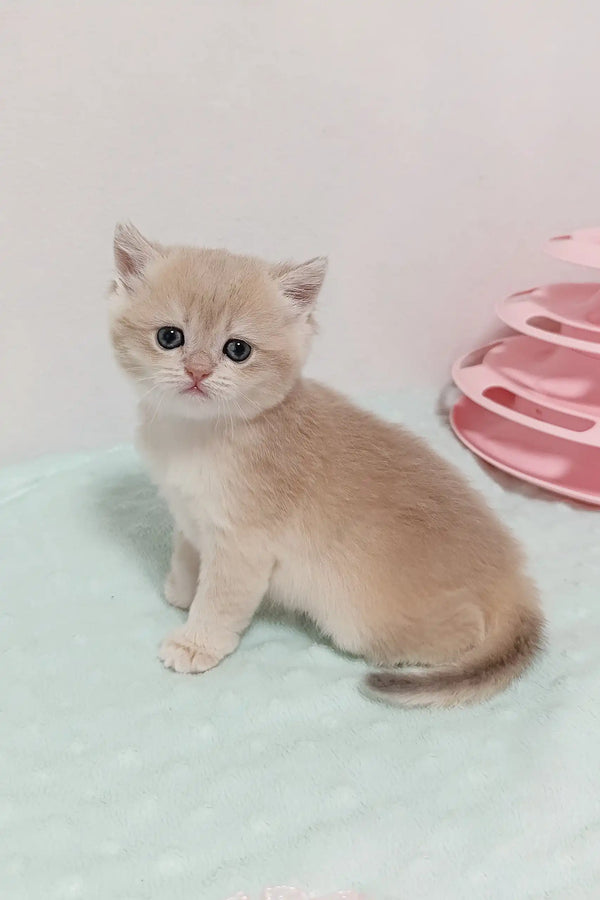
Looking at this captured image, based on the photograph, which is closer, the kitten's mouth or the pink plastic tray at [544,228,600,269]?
the kitten's mouth

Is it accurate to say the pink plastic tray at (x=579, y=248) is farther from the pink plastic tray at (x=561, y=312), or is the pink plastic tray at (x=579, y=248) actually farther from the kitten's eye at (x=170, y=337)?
the kitten's eye at (x=170, y=337)

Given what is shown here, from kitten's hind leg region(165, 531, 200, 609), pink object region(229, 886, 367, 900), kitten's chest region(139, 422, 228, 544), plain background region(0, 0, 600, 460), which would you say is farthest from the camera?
plain background region(0, 0, 600, 460)

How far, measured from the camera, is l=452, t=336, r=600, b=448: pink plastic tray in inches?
60.1

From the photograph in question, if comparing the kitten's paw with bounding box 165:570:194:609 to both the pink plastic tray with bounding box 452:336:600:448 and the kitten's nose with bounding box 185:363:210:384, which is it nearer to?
the kitten's nose with bounding box 185:363:210:384

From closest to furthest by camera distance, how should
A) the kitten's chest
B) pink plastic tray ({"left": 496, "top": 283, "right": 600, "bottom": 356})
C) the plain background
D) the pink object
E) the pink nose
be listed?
the pink object, the pink nose, the kitten's chest, the plain background, pink plastic tray ({"left": 496, "top": 283, "right": 600, "bottom": 356})

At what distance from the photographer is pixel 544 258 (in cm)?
186

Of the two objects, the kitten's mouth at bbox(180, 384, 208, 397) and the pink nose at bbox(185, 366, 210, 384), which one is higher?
the pink nose at bbox(185, 366, 210, 384)

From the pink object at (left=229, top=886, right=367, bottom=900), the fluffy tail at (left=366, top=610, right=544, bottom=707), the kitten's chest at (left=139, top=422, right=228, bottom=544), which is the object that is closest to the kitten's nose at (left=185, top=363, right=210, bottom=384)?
the kitten's chest at (left=139, top=422, right=228, bottom=544)

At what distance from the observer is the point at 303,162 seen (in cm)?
157

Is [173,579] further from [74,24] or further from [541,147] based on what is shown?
[541,147]

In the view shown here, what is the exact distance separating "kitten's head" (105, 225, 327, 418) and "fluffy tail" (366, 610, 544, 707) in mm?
412

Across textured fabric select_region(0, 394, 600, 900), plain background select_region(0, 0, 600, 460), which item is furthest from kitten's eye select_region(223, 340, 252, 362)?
plain background select_region(0, 0, 600, 460)

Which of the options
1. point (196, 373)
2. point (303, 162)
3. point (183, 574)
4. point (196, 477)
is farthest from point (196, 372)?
point (303, 162)

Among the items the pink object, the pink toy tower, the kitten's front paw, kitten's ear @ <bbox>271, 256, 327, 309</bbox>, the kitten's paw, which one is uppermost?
kitten's ear @ <bbox>271, 256, 327, 309</bbox>
